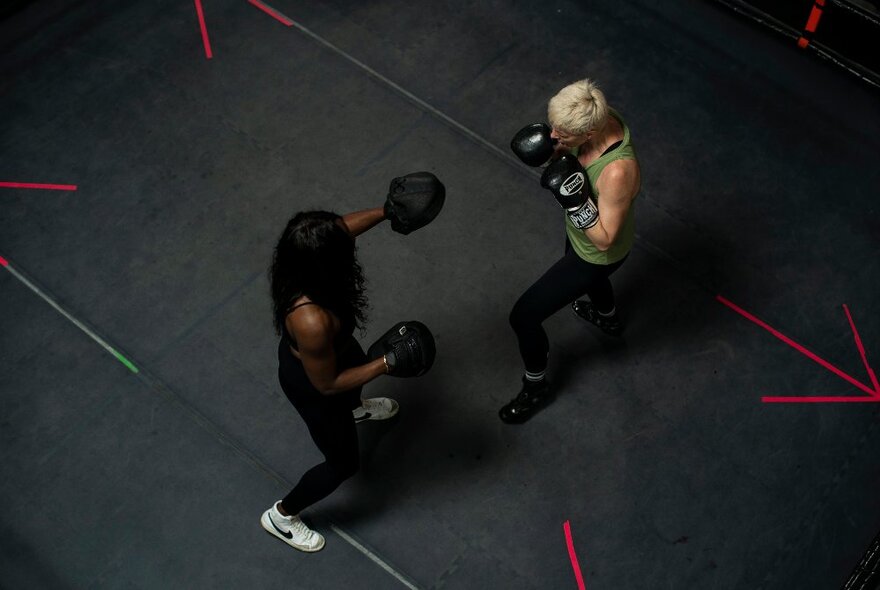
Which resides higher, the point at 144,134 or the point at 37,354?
the point at 144,134

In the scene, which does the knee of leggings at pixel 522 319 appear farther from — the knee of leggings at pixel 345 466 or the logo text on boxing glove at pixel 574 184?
the knee of leggings at pixel 345 466

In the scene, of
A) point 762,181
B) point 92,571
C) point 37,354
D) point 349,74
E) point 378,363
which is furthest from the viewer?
point 349,74

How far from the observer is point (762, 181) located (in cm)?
489

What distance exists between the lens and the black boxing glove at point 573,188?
3.23 meters

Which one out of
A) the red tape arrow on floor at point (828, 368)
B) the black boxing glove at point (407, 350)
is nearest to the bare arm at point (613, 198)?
the black boxing glove at point (407, 350)

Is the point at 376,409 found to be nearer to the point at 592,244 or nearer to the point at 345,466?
the point at 345,466

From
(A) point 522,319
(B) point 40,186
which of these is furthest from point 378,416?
(B) point 40,186

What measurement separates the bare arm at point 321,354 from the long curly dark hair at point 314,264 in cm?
5

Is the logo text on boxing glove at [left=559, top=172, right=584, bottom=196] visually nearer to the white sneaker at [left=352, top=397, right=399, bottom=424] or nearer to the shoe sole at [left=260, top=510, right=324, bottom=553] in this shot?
the white sneaker at [left=352, top=397, right=399, bottom=424]

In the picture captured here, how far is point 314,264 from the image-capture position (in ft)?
8.82

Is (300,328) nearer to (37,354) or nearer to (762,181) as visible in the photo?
(37,354)

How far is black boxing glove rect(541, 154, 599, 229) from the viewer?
3.23 m

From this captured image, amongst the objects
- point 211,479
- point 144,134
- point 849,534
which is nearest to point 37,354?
point 211,479

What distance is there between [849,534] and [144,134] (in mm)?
4335
